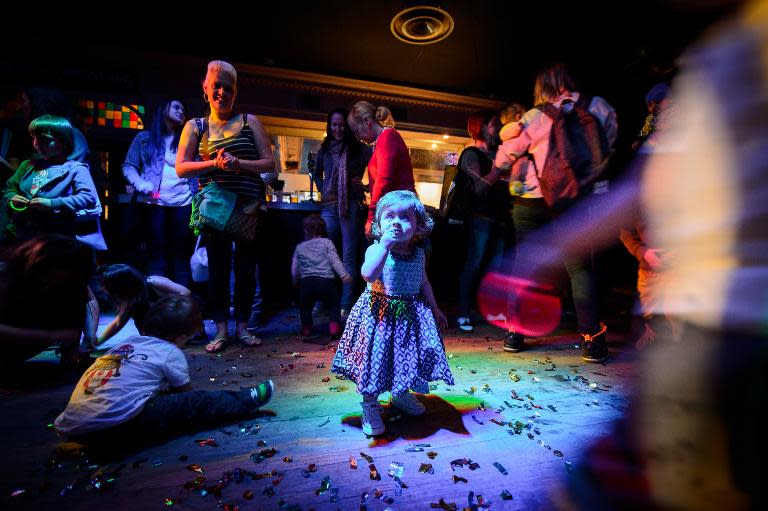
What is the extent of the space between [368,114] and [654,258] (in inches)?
95.4

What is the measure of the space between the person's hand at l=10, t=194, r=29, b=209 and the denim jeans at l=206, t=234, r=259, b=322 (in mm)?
1168

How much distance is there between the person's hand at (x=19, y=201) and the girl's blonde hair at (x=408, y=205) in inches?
98.4

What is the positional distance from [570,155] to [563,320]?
232 cm

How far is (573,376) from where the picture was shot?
2.48 meters

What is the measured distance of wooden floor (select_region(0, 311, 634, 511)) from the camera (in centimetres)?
124

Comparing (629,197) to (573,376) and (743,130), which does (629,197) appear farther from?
(743,130)

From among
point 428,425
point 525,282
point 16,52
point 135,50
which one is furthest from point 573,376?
point 16,52

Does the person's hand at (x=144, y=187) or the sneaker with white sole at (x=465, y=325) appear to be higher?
the person's hand at (x=144, y=187)

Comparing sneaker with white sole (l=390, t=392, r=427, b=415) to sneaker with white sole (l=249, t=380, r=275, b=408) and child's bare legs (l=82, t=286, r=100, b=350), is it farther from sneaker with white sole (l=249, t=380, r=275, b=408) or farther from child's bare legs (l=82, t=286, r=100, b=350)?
child's bare legs (l=82, t=286, r=100, b=350)

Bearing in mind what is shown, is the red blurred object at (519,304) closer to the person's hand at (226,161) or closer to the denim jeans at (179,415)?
the denim jeans at (179,415)

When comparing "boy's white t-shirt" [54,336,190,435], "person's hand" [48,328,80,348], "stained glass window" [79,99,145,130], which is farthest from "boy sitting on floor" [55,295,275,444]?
"stained glass window" [79,99,145,130]

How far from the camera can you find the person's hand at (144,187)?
12.4ft

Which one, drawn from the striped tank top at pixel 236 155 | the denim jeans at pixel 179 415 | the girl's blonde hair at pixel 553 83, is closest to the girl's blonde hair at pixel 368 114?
the striped tank top at pixel 236 155

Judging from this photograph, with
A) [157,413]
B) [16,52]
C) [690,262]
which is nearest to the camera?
[690,262]
